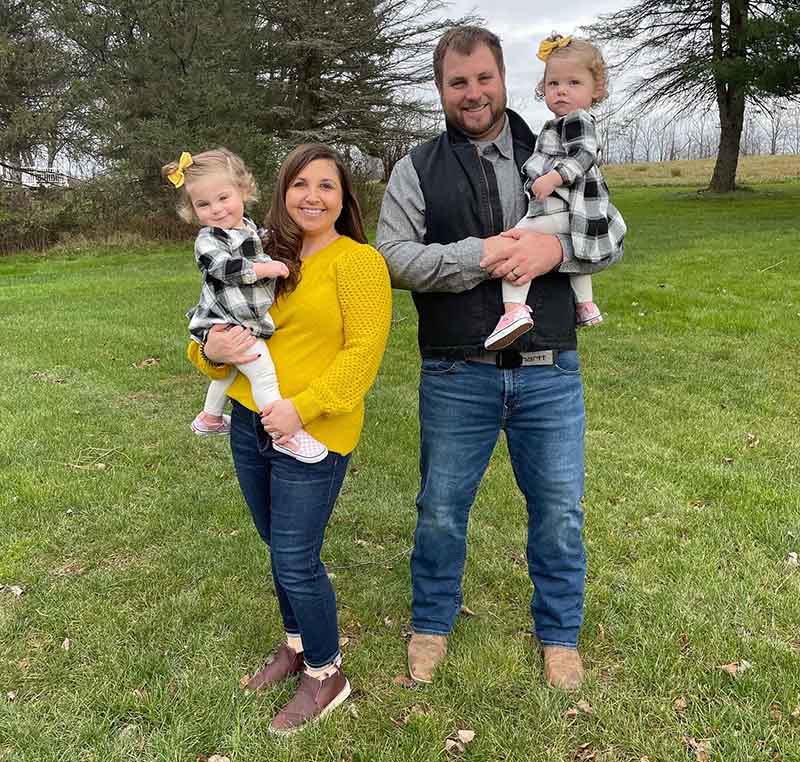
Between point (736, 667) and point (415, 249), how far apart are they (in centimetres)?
202

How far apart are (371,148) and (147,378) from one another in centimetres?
1679

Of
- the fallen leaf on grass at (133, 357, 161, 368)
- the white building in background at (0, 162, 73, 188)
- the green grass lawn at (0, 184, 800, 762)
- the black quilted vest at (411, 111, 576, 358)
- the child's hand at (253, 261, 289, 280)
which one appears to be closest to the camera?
the child's hand at (253, 261, 289, 280)

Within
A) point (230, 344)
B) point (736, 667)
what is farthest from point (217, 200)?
point (736, 667)

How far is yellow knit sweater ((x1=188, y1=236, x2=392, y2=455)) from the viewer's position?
6.90 ft

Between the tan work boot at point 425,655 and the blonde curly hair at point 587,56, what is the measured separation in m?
2.10

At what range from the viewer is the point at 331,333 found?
215 centimetres

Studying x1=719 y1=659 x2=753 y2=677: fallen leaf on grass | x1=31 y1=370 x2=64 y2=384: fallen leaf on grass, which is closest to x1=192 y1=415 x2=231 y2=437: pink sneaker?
x1=719 y1=659 x2=753 y2=677: fallen leaf on grass

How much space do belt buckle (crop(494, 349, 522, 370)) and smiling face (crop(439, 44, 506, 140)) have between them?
747 millimetres

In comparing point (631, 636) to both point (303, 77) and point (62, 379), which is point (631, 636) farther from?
point (303, 77)

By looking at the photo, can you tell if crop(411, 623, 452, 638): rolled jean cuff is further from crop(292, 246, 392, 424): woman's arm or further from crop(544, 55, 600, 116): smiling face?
crop(544, 55, 600, 116): smiling face

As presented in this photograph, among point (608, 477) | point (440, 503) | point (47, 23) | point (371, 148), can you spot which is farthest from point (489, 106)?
point (47, 23)

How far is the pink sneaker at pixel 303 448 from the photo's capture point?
2.13 metres

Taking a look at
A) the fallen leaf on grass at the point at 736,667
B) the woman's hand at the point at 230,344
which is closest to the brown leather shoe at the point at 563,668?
the fallen leaf on grass at the point at 736,667

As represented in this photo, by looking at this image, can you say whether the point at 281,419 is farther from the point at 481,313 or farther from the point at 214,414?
the point at 481,313
